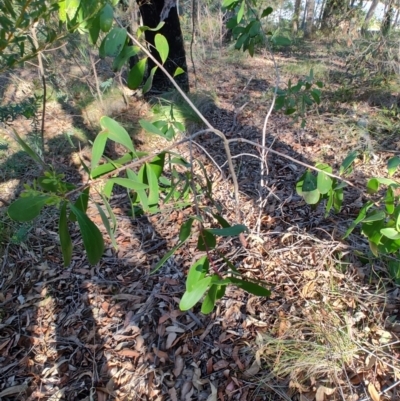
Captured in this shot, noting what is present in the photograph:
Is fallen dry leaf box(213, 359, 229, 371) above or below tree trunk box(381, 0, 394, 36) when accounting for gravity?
below

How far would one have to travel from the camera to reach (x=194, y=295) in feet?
2.62

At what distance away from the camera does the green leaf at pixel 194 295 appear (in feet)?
2.58

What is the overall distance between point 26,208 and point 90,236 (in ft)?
0.43

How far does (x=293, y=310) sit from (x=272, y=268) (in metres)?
0.29

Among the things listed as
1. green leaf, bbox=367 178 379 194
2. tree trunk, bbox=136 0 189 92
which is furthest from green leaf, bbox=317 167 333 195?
tree trunk, bbox=136 0 189 92

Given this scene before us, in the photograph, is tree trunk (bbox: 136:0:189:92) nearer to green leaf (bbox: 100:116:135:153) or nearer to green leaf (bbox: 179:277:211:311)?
green leaf (bbox: 100:116:135:153)

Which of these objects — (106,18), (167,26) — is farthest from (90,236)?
(167,26)

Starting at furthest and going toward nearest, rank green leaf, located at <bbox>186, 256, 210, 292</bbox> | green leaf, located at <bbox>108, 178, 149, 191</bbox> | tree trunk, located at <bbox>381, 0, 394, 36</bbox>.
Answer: tree trunk, located at <bbox>381, 0, 394, 36</bbox> < green leaf, located at <bbox>186, 256, 210, 292</bbox> < green leaf, located at <bbox>108, 178, 149, 191</bbox>

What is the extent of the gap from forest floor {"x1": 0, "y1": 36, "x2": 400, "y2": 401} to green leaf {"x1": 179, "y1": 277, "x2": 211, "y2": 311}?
771 millimetres

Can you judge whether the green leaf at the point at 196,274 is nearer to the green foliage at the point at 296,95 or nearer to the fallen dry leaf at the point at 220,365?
the fallen dry leaf at the point at 220,365

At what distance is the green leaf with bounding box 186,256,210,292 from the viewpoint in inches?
32.5

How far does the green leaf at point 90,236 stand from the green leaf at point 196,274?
271 mm

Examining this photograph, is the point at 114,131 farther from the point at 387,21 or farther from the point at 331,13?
the point at 331,13

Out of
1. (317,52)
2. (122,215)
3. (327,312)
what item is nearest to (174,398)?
(327,312)
